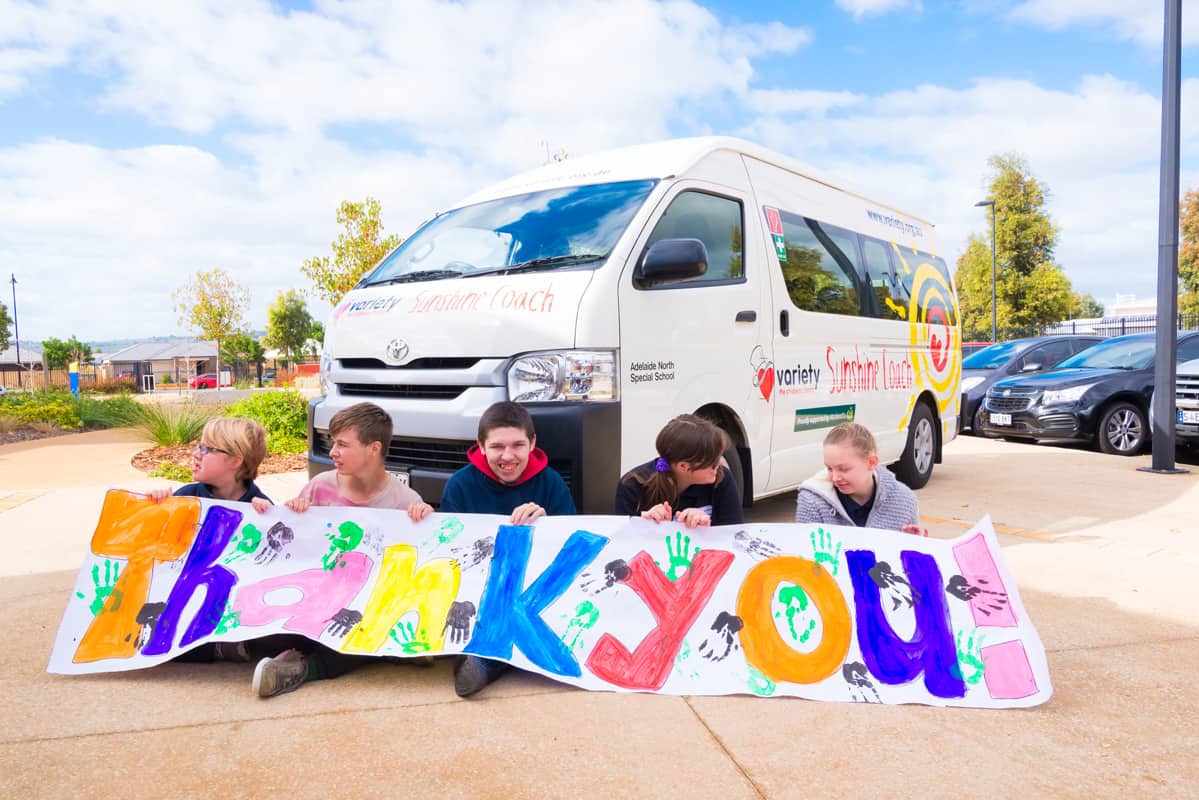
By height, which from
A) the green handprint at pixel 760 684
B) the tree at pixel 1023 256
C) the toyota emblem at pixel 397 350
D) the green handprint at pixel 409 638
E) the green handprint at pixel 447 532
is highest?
the tree at pixel 1023 256

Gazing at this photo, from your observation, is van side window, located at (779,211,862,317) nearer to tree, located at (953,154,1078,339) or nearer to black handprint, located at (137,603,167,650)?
black handprint, located at (137,603,167,650)

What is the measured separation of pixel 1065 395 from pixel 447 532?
32.1 feet

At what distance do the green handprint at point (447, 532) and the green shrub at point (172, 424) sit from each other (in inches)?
329

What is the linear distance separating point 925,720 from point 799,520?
101cm

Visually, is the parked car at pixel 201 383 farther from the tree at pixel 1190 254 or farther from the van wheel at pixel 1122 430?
the tree at pixel 1190 254

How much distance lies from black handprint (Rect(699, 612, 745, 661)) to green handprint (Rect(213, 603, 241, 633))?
1.61 meters

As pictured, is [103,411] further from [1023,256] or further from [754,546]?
[1023,256]

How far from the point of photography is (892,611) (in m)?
2.89

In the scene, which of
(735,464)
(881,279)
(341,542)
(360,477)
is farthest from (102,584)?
(881,279)

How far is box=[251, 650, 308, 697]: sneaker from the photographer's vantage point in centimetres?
274

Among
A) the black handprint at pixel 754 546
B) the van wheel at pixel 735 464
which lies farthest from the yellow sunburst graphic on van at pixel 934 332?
the black handprint at pixel 754 546

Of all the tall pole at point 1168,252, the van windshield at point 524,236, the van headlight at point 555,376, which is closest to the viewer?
the van headlight at point 555,376

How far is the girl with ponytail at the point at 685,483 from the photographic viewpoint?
321 cm

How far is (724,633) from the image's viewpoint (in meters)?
2.87
